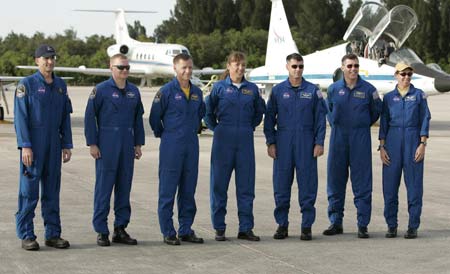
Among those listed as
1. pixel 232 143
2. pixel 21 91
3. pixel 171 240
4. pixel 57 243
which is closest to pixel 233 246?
pixel 171 240

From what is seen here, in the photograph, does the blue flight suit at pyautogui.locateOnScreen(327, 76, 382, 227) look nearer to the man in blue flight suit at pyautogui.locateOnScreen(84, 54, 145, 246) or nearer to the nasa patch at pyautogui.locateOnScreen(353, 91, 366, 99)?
the nasa patch at pyautogui.locateOnScreen(353, 91, 366, 99)

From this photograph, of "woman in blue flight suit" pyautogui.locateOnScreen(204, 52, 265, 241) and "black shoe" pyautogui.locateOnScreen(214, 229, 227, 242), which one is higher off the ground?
"woman in blue flight suit" pyautogui.locateOnScreen(204, 52, 265, 241)

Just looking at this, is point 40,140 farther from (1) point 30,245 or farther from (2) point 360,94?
(2) point 360,94

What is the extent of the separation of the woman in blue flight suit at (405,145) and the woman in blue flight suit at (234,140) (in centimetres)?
132

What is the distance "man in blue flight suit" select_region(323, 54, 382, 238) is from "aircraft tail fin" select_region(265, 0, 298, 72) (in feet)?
68.3

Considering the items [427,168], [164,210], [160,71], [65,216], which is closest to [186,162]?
[164,210]

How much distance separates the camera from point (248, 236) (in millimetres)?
8688

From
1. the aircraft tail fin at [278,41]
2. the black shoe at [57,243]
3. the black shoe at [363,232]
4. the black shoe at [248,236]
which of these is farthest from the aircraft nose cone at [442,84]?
the black shoe at [57,243]

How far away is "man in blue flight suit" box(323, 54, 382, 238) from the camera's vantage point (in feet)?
29.7

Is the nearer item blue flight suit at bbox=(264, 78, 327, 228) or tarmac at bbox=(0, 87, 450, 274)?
tarmac at bbox=(0, 87, 450, 274)

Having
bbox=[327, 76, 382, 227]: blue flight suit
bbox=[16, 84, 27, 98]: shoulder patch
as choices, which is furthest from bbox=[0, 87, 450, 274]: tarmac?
bbox=[16, 84, 27, 98]: shoulder patch

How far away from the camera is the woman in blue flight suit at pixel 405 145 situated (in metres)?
8.98

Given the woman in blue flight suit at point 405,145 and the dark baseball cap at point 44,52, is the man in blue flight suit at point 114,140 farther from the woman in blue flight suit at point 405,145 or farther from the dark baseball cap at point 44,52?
the woman in blue flight suit at point 405,145

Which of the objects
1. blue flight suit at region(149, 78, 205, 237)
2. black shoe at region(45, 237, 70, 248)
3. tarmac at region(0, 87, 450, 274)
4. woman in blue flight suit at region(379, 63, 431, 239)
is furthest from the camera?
woman in blue flight suit at region(379, 63, 431, 239)
